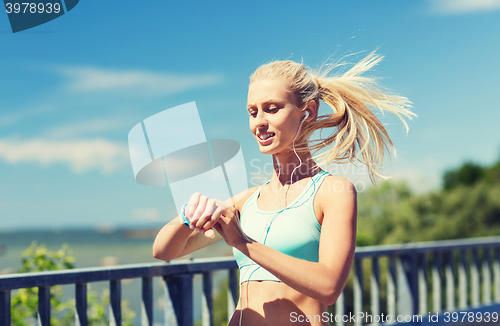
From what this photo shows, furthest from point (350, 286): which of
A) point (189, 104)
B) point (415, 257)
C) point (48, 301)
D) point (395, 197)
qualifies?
point (395, 197)

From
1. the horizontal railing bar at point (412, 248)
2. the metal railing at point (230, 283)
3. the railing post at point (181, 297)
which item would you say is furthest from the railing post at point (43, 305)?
the horizontal railing bar at point (412, 248)

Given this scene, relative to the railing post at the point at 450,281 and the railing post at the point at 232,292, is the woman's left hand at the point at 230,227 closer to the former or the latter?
the railing post at the point at 232,292

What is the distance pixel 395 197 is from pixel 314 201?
2840 centimetres

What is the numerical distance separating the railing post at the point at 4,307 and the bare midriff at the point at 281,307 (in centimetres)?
84

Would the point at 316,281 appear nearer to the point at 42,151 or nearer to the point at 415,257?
the point at 42,151

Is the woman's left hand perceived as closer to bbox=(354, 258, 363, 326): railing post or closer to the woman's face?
the woman's face

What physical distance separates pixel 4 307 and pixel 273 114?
3.72 feet

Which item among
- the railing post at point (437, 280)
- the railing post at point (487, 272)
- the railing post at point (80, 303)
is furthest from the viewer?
the railing post at point (487, 272)

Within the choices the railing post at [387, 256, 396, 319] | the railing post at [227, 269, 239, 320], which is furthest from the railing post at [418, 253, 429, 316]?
the railing post at [227, 269, 239, 320]

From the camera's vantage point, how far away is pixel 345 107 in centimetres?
145

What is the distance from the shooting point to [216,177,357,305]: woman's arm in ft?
3.56

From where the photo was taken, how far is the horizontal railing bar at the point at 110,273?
1561 mm

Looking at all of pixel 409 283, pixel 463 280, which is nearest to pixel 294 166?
pixel 409 283

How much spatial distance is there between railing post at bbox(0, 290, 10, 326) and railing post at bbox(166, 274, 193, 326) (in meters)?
0.68
